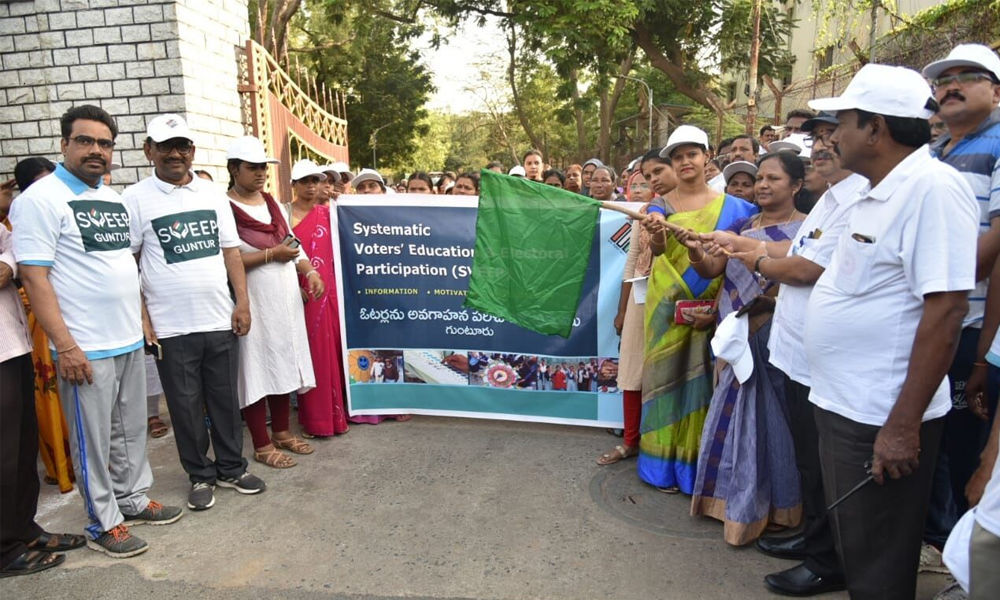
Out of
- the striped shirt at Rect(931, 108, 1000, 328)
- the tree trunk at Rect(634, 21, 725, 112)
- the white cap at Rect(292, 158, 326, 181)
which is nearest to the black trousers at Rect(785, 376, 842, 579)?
the striped shirt at Rect(931, 108, 1000, 328)

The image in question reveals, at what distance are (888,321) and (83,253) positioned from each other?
3.32 m

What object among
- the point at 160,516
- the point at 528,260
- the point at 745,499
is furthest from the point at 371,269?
the point at 745,499

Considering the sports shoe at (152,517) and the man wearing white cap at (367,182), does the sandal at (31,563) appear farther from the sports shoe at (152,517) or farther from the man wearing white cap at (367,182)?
the man wearing white cap at (367,182)

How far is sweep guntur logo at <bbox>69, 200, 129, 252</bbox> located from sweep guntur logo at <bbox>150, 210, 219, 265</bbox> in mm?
207

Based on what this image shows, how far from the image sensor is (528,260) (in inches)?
166

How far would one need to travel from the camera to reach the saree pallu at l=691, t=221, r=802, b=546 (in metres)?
3.11

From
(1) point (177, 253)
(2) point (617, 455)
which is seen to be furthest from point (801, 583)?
(1) point (177, 253)

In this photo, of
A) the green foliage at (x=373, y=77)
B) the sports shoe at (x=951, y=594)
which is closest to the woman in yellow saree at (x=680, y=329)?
the sports shoe at (x=951, y=594)

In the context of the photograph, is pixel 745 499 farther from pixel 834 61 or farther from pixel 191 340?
pixel 834 61

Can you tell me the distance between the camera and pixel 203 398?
3.80m

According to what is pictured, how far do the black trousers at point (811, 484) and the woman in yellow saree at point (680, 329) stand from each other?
0.58 m

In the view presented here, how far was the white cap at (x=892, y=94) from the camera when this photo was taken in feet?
6.37

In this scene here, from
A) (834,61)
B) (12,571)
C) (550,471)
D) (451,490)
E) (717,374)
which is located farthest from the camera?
(834,61)

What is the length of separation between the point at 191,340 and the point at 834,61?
78.5 ft
